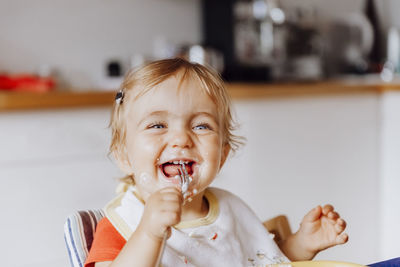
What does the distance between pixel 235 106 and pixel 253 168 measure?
262 millimetres

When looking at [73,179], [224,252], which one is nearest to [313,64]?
[73,179]

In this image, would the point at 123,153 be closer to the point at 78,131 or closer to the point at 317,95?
the point at 78,131

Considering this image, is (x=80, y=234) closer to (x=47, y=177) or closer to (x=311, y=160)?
(x=47, y=177)

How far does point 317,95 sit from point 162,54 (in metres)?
0.72

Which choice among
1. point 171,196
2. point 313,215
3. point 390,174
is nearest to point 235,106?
point 390,174

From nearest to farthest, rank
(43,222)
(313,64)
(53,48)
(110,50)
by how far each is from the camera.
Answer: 1. (43,222)
2. (53,48)
3. (110,50)
4. (313,64)

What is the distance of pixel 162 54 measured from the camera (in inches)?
101

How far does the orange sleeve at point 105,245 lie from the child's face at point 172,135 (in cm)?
8

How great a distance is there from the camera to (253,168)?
2225 mm

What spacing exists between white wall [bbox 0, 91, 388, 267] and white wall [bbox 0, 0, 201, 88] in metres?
0.60

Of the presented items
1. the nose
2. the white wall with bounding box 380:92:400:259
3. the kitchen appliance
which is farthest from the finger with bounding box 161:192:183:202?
the white wall with bounding box 380:92:400:259

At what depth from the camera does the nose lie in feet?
2.57

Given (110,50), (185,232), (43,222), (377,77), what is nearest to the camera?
(185,232)

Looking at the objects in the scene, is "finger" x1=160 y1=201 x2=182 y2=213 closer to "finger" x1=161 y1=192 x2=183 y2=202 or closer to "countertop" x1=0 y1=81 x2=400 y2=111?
"finger" x1=161 y1=192 x2=183 y2=202
